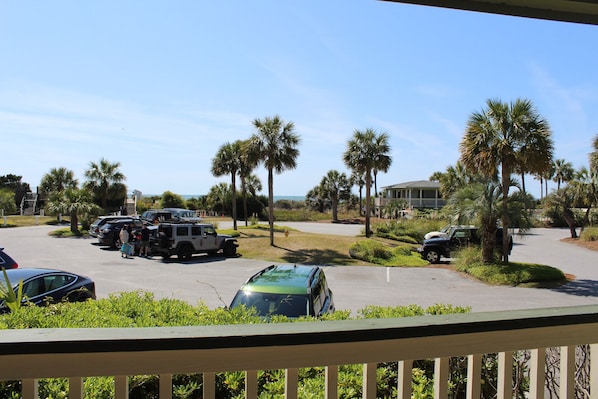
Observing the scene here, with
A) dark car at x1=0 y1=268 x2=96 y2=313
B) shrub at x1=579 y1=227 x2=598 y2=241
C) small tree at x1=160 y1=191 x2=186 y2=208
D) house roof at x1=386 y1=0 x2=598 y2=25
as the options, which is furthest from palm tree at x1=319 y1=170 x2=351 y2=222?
house roof at x1=386 y1=0 x2=598 y2=25

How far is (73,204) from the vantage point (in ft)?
98.0

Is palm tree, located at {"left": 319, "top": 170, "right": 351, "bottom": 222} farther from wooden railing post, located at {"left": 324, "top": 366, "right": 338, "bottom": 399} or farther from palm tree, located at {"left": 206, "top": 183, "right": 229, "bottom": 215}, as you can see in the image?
wooden railing post, located at {"left": 324, "top": 366, "right": 338, "bottom": 399}

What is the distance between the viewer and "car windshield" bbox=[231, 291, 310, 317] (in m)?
6.50

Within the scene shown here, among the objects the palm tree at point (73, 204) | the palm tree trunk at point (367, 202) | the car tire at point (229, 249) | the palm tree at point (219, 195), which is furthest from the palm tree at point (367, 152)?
the palm tree at point (219, 195)

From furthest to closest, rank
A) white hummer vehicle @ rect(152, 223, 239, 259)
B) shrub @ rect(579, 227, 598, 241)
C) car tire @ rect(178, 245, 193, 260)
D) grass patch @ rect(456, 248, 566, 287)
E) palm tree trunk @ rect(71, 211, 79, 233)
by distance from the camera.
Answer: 1. palm tree trunk @ rect(71, 211, 79, 233)
2. shrub @ rect(579, 227, 598, 241)
3. car tire @ rect(178, 245, 193, 260)
4. white hummer vehicle @ rect(152, 223, 239, 259)
5. grass patch @ rect(456, 248, 566, 287)

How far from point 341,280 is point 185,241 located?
26.8 ft

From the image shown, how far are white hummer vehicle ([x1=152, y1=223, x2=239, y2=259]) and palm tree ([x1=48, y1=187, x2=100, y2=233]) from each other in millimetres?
12482

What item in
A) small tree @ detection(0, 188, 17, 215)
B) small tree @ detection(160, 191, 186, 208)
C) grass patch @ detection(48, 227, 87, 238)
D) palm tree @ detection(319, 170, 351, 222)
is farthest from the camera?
palm tree @ detection(319, 170, 351, 222)

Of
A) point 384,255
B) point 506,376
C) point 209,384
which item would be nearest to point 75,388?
point 209,384

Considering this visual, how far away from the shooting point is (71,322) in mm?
3471

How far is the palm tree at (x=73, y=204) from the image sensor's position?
98.1 feet

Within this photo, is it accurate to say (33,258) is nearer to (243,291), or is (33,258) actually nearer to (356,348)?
(243,291)

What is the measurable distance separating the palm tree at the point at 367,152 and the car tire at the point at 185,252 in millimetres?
14502

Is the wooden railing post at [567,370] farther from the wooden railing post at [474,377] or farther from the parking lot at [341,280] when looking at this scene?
the parking lot at [341,280]
